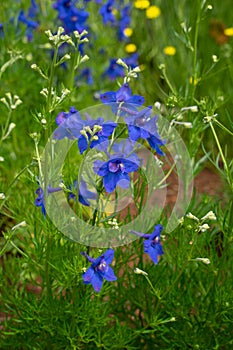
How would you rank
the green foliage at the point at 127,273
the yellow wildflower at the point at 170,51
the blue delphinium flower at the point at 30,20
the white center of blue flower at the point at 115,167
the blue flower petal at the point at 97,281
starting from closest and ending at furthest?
1. the white center of blue flower at the point at 115,167
2. the blue flower petal at the point at 97,281
3. the green foliage at the point at 127,273
4. the blue delphinium flower at the point at 30,20
5. the yellow wildflower at the point at 170,51

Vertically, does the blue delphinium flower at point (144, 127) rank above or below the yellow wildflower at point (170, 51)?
above

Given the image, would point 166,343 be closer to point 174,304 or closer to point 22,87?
point 174,304

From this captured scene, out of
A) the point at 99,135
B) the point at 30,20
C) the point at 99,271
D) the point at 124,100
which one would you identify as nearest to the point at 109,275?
the point at 99,271

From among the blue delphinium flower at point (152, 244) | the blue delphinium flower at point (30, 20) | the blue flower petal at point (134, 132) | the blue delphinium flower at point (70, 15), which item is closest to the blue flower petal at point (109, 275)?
the blue delphinium flower at point (152, 244)

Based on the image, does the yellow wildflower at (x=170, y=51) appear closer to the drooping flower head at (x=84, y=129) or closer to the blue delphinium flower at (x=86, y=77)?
the blue delphinium flower at (x=86, y=77)

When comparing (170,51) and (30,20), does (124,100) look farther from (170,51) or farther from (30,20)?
(170,51)

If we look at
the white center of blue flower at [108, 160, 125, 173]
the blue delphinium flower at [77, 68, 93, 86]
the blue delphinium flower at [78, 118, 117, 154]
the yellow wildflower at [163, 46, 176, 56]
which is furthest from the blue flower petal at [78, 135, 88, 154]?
the yellow wildflower at [163, 46, 176, 56]

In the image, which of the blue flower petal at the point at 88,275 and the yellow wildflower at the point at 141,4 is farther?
the yellow wildflower at the point at 141,4
